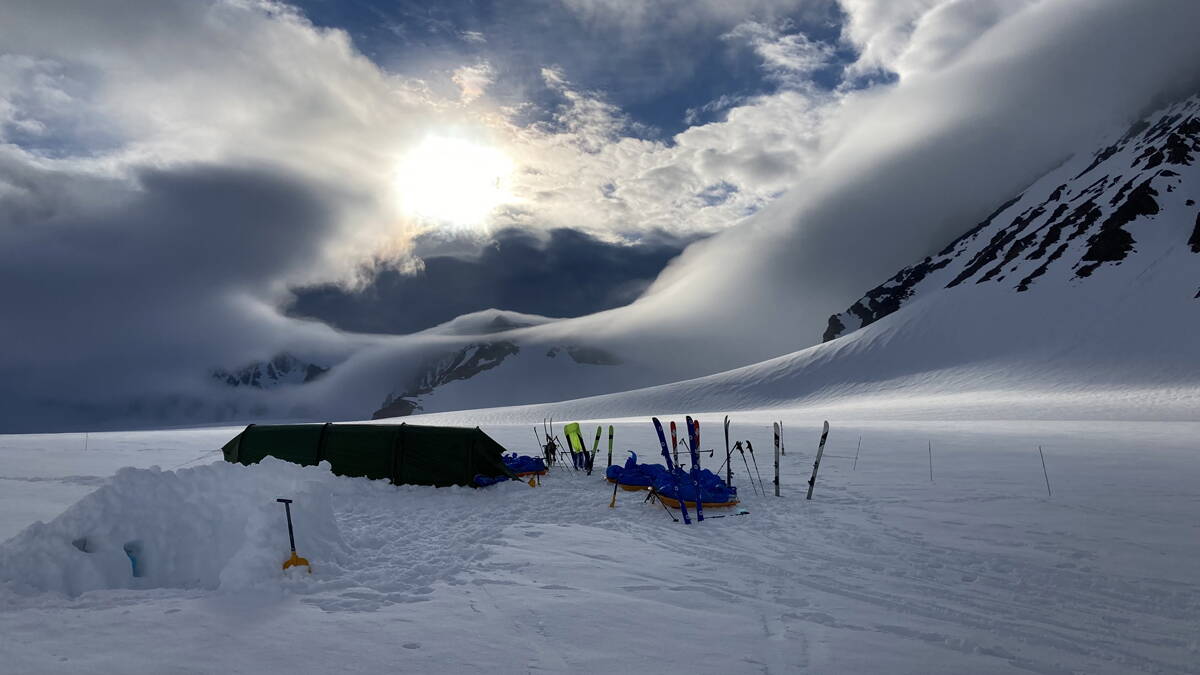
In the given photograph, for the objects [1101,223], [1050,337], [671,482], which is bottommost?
[671,482]

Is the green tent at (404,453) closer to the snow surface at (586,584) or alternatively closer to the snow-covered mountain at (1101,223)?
the snow surface at (586,584)

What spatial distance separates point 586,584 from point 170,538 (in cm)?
A: 547

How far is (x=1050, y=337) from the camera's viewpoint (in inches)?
2635

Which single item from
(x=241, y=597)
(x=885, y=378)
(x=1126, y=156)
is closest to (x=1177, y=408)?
(x=885, y=378)

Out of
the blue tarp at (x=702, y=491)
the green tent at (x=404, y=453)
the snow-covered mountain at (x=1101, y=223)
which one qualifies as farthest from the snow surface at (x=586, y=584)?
the snow-covered mountain at (x=1101, y=223)

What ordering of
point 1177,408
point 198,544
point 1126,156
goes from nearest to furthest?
point 198,544 < point 1177,408 < point 1126,156

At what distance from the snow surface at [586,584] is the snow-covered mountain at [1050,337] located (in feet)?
124

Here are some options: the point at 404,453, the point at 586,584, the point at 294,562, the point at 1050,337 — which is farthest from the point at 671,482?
the point at 1050,337

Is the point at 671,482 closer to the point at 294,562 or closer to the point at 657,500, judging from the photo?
the point at 657,500

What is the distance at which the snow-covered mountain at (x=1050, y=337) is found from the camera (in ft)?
170

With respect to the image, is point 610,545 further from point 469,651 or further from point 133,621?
point 133,621

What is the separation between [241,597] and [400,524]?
4.56 m

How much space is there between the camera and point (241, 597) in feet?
22.6

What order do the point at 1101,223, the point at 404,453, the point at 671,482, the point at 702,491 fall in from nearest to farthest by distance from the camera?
the point at 702,491 < the point at 671,482 < the point at 404,453 < the point at 1101,223
